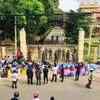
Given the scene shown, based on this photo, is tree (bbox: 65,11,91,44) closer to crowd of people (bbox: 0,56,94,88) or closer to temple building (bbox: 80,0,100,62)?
temple building (bbox: 80,0,100,62)

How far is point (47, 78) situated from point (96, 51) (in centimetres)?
1328

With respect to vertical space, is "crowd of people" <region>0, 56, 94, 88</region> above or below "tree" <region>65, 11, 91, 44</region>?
below

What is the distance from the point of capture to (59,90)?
30.9 m

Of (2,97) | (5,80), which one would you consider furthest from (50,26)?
(2,97)

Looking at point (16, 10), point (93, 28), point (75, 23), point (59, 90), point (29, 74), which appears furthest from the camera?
point (93, 28)

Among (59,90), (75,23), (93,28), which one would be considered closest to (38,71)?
(59,90)

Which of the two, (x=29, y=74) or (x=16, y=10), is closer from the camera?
(x=29, y=74)

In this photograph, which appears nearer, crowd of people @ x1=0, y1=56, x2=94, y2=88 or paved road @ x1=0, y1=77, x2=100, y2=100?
paved road @ x1=0, y1=77, x2=100, y2=100

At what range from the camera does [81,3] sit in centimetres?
6406

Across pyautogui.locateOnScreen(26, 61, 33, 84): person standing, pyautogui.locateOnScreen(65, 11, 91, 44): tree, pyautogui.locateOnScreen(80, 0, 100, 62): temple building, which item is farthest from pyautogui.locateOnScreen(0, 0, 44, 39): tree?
pyautogui.locateOnScreen(26, 61, 33, 84): person standing

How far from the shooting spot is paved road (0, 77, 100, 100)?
2846cm

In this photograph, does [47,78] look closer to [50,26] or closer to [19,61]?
[19,61]

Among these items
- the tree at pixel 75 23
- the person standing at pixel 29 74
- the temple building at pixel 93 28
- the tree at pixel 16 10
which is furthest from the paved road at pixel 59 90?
the tree at pixel 75 23

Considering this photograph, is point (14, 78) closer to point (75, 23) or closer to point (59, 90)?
point (59, 90)
